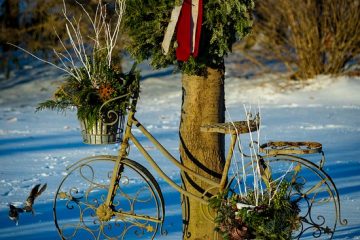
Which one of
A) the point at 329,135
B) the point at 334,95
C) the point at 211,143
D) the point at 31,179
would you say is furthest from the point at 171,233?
the point at 334,95

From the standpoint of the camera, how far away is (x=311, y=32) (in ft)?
45.9

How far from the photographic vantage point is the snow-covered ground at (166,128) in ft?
19.5

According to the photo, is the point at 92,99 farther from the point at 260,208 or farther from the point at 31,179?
the point at 31,179

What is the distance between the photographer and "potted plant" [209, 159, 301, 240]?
158 inches

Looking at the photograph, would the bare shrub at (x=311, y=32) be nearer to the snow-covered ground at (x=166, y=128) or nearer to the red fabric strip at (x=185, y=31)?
the snow-covered ground at (x=166, y=128)

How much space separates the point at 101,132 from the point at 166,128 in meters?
5.90

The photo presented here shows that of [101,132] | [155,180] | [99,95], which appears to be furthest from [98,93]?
[155,180]

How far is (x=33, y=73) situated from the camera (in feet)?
59.2

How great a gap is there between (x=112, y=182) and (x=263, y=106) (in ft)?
26.3

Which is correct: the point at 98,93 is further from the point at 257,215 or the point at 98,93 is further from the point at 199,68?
the point at 257,215

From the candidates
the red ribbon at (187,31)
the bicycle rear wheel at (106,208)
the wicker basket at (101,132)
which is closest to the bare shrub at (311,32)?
the bicycle rear wheel at (106,208)

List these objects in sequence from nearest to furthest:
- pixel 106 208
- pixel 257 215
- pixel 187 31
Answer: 1. pixel 257 215
2. pixel 187 31
3. pixel 106 208

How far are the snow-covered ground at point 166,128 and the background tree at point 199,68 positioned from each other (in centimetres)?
79

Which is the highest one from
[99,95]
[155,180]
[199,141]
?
[99,95]
